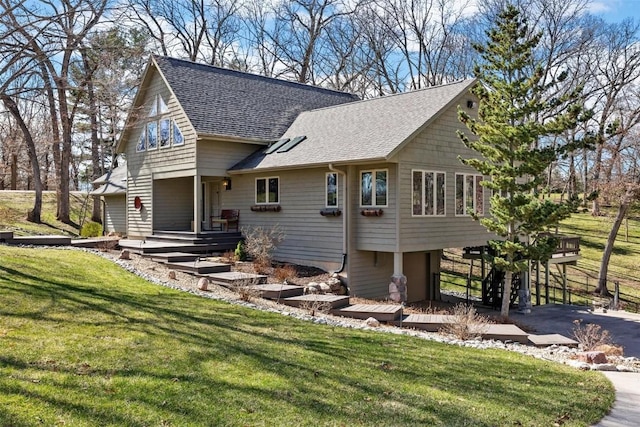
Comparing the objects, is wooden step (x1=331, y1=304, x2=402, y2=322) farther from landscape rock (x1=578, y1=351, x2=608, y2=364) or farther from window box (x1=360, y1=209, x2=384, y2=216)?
landscape rock (x1=578, y1=351, x2=608, y2=364)

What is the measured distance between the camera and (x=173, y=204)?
803 inches

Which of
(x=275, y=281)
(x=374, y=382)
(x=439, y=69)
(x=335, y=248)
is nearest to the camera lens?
(x=374, y=382)

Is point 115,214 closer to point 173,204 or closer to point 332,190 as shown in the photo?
point 173,204

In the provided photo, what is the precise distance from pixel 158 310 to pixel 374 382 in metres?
4.28

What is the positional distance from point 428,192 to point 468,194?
6.93ft

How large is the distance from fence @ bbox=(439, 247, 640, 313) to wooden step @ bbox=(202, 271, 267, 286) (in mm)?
10253

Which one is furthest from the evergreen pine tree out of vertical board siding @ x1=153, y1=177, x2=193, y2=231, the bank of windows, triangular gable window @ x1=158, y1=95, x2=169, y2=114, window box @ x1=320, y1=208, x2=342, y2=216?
vertical board siding @ x1=153, y1=177, x2=193, y2=231

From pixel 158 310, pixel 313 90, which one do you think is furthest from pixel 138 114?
pixel 158 310

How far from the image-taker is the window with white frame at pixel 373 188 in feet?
46.7

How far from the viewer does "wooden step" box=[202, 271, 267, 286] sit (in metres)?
12.3

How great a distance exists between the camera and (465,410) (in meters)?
5.31

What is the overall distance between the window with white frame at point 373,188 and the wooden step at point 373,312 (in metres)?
3.62

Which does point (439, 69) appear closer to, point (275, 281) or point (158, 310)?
point (275, 281)

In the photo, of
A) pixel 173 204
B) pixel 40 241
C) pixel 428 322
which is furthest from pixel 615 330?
pixel 40 241
